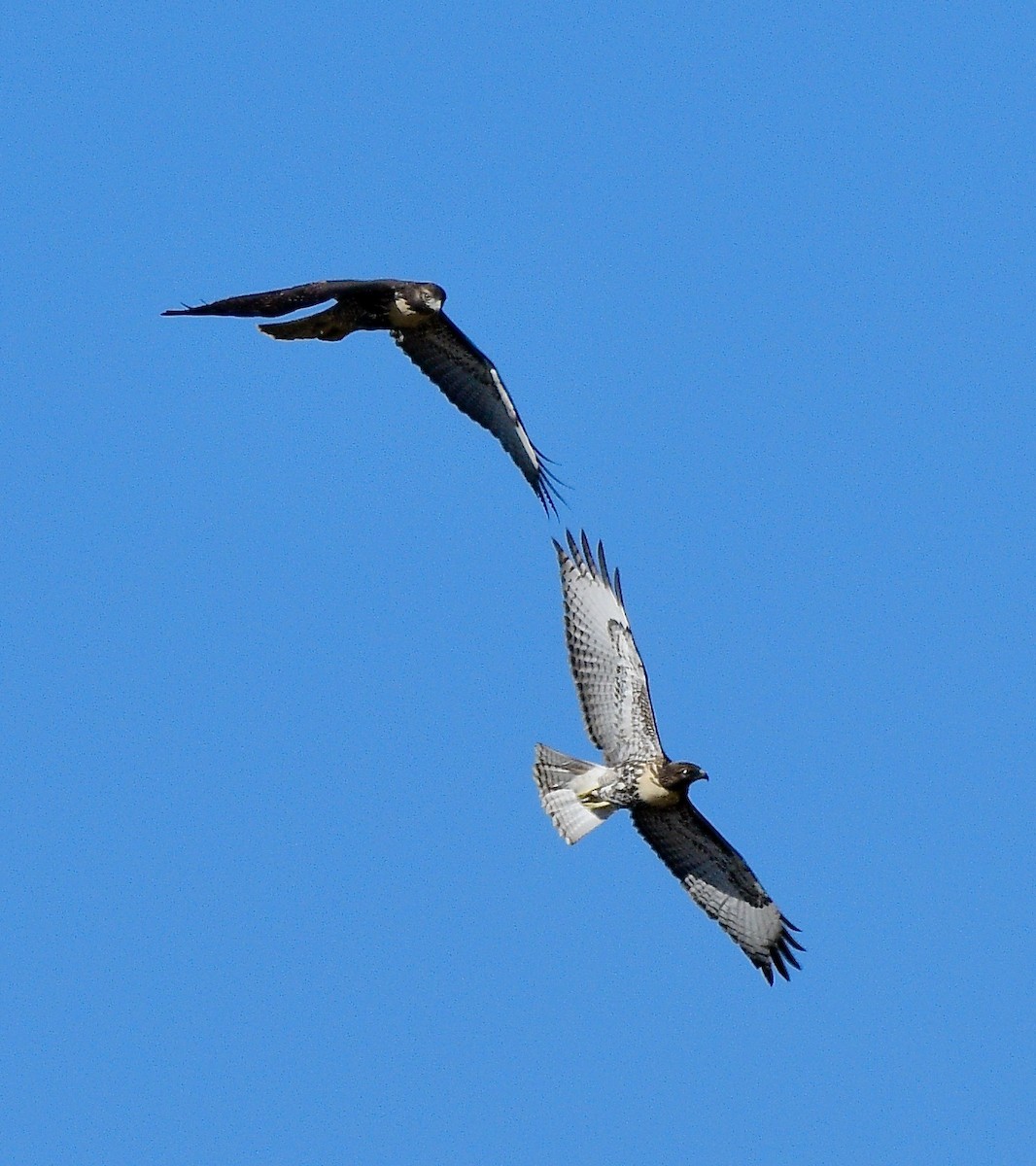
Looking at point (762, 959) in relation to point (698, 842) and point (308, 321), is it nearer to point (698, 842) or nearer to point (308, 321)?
point (698, 842)

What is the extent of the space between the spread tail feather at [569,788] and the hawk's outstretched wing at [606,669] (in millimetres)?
151

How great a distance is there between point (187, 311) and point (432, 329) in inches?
120

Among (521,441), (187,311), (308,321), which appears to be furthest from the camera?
(521,441)

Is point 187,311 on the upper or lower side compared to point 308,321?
lower

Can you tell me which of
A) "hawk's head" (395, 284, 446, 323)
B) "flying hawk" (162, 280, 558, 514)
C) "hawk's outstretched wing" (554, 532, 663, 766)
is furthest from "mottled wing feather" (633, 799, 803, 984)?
"hawk's head" (395, 284, 446, 323)

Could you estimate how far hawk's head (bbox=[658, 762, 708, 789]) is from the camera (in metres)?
13.1

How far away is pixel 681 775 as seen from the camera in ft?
42.9

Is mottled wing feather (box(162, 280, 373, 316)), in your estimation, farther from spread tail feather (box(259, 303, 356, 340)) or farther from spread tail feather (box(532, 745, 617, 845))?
spread tail feather (box(532, 745, 617, 845))

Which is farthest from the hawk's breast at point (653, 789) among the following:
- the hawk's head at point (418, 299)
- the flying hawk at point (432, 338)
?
the hawk's head at point (418, 299)

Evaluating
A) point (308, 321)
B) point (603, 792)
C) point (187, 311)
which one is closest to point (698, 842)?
point (603, 792)

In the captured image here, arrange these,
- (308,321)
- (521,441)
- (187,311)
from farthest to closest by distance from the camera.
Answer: (521,441), (308,321), (187,311)

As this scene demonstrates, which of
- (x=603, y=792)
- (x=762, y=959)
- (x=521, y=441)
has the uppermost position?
(x=521, y=441)

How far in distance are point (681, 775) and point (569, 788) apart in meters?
0.81

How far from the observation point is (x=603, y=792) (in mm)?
13461
